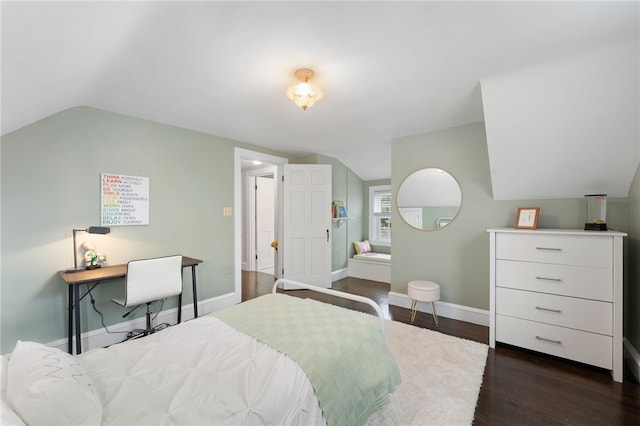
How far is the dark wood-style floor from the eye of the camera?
5.42ft

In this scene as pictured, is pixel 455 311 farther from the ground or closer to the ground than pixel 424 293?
closer to the ground

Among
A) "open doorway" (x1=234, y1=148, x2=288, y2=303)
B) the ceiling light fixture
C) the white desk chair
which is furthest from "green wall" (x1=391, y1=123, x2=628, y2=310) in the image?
"open doorway" (x1=234, y1=148, x2=288, y2=303)

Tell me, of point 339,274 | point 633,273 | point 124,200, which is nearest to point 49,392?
point 124,200

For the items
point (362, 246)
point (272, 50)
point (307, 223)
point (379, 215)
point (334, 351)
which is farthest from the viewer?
point (379, 215)

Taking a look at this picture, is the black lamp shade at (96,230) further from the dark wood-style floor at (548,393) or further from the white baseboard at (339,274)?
the white baseboard at (339,274)

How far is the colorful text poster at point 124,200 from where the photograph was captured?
2.57 meters

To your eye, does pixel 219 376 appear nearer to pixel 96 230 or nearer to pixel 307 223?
pixel 96 230

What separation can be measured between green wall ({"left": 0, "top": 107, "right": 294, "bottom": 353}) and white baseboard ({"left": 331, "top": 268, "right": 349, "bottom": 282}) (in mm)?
2126

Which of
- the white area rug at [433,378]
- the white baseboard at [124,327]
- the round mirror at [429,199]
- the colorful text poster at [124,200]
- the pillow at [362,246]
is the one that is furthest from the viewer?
the pillow at [362,246]

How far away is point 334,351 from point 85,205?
8.60 feet

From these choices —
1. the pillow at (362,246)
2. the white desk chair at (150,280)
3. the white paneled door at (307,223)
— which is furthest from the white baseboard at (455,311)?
the white desk chair at (150,280)

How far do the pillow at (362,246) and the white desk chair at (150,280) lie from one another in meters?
3.38

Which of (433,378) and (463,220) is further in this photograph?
(463,220)

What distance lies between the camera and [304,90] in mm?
1989
